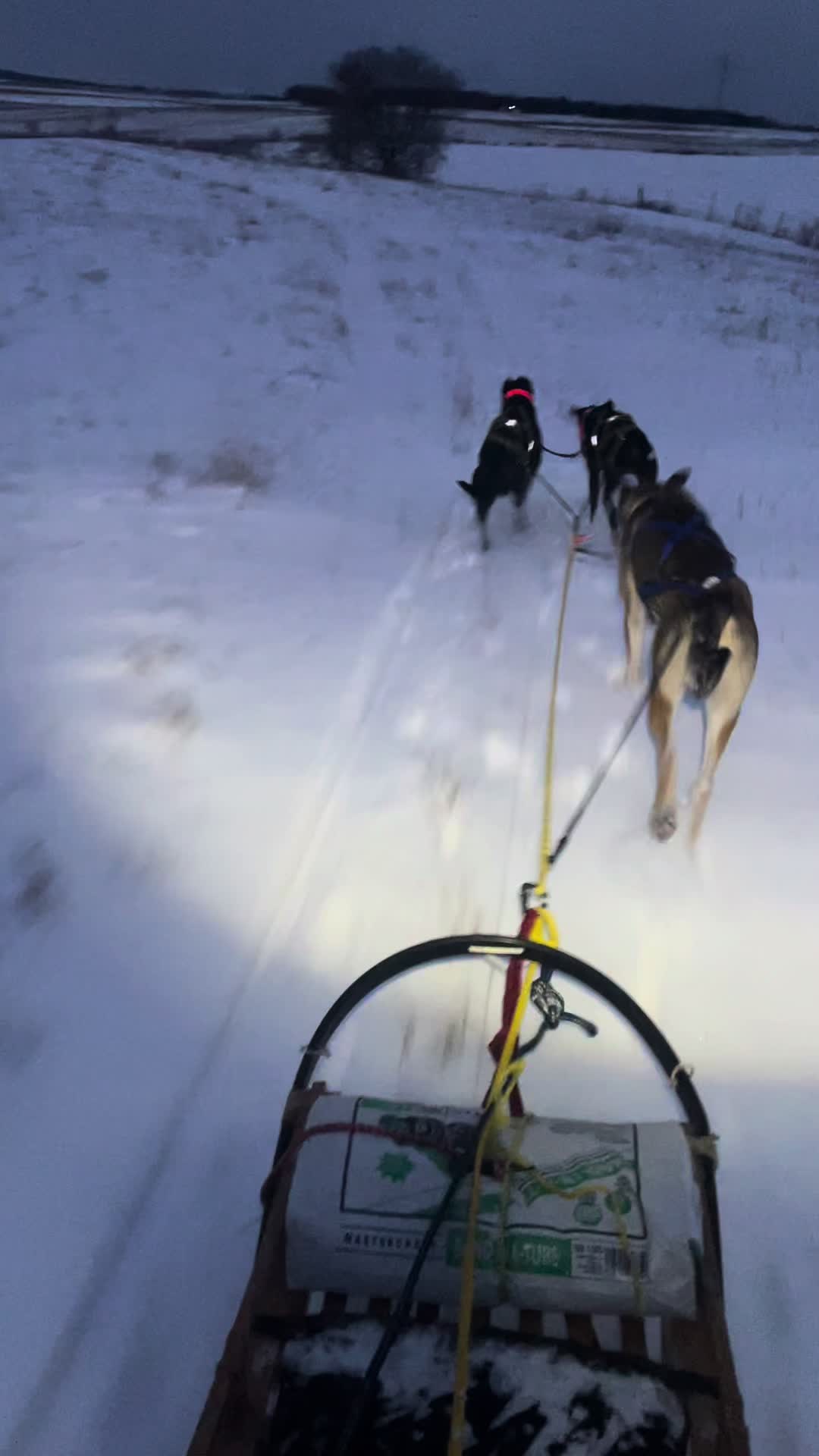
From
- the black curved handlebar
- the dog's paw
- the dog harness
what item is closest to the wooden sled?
the black curved handlebar

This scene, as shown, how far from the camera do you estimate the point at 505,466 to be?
5.11m

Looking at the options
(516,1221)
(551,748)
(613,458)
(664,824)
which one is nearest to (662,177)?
(613,458)

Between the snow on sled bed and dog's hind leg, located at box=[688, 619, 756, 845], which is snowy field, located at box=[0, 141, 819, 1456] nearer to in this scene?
dog's hind leg, located at box=[688, 619, 756, 845]

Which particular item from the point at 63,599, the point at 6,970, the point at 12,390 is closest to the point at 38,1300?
the point at 6,970

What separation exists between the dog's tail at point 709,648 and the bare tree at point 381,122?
825 inches

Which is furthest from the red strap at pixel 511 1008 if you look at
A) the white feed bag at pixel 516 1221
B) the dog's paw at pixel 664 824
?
the dog's paw at pixel 664 824

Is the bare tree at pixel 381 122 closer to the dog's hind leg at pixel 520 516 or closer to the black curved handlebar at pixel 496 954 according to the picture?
the dog's hind leg at pixel 520 516

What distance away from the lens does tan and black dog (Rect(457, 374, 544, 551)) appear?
510cm

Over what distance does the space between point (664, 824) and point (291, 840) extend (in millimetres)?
1241

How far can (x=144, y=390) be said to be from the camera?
25.8 feet

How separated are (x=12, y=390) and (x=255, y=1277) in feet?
24.9

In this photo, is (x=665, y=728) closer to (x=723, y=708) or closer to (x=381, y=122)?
(x=723, y=708)

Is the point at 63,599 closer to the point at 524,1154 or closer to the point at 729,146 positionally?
the point at 524,1154

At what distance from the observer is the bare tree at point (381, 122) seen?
66.4ft
